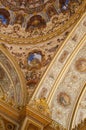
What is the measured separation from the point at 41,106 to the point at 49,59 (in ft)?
7.00

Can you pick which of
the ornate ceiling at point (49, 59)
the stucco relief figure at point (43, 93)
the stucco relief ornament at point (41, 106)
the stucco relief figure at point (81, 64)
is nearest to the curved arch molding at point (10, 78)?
the ornate ceiling at point (49, 59)

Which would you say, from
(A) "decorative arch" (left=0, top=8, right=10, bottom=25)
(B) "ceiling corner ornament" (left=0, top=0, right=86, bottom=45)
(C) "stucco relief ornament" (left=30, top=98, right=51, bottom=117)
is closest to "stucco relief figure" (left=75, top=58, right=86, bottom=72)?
(B) "ceiling corner ornament" (left=0, top=0, right=86, bottom=45)

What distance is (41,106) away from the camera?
12.5m

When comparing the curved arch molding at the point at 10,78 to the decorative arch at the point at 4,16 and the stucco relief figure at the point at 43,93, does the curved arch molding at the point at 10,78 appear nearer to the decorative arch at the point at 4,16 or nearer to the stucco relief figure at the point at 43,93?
the stucco relief figure at the point at 43,93

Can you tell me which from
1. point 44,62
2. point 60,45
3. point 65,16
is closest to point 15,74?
point 44,62

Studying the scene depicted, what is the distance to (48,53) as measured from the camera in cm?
1391

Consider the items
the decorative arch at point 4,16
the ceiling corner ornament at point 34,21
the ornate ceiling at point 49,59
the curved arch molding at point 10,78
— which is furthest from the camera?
the decorative arch at point 4,16

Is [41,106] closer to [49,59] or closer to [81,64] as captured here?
[49,59]

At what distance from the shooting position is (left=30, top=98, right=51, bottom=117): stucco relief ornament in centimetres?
1230

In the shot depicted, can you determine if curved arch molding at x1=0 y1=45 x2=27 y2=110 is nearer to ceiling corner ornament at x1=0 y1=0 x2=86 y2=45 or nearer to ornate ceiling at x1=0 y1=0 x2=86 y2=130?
ornate ceiling at x1=0 y1=0 x2=86 y2=130

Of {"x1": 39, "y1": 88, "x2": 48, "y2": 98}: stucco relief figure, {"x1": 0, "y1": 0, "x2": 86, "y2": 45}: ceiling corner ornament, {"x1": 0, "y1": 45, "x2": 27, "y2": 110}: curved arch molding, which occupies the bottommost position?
{"x1": 39, "y1": 88, "x2": 48, "y2": 98}: stucco relief figure

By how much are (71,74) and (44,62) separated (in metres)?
1.14

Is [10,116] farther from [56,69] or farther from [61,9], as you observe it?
[61,9]

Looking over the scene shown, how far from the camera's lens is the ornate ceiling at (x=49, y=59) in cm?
1334
